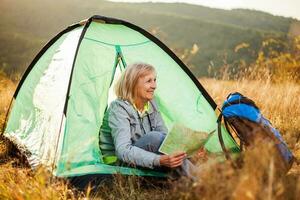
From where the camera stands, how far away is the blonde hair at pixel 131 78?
3.74 metres

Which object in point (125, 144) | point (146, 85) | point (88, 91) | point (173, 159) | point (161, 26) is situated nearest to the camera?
point (173, 159)

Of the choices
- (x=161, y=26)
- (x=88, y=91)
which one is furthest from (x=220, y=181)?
(x=161, y=26)

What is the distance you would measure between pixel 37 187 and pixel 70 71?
1.54 meters

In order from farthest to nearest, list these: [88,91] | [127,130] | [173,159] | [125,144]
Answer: [88,91]
[127,130]
[125,144]
[173,159]

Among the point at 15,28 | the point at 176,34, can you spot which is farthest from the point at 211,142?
the point at 176,34

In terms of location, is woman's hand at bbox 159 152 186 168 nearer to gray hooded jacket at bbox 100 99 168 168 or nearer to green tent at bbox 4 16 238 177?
gray hooded jacket at bbox 100 99 168 168

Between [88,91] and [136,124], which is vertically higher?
[88,91]

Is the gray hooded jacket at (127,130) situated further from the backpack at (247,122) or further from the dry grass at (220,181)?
the backpack at (247,122)

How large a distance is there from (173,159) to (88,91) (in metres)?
1.34

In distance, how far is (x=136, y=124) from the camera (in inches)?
150

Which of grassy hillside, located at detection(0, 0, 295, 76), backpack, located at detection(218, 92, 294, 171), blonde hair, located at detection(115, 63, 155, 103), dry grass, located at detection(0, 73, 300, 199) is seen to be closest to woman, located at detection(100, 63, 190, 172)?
blonde hair, located at detection(115, 63, 155, 103)

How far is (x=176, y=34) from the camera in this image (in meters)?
35.0

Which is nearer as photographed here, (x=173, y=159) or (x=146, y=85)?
(x=173, y=159)

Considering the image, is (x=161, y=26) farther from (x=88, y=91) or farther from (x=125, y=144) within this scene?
(x=125, y=144)
